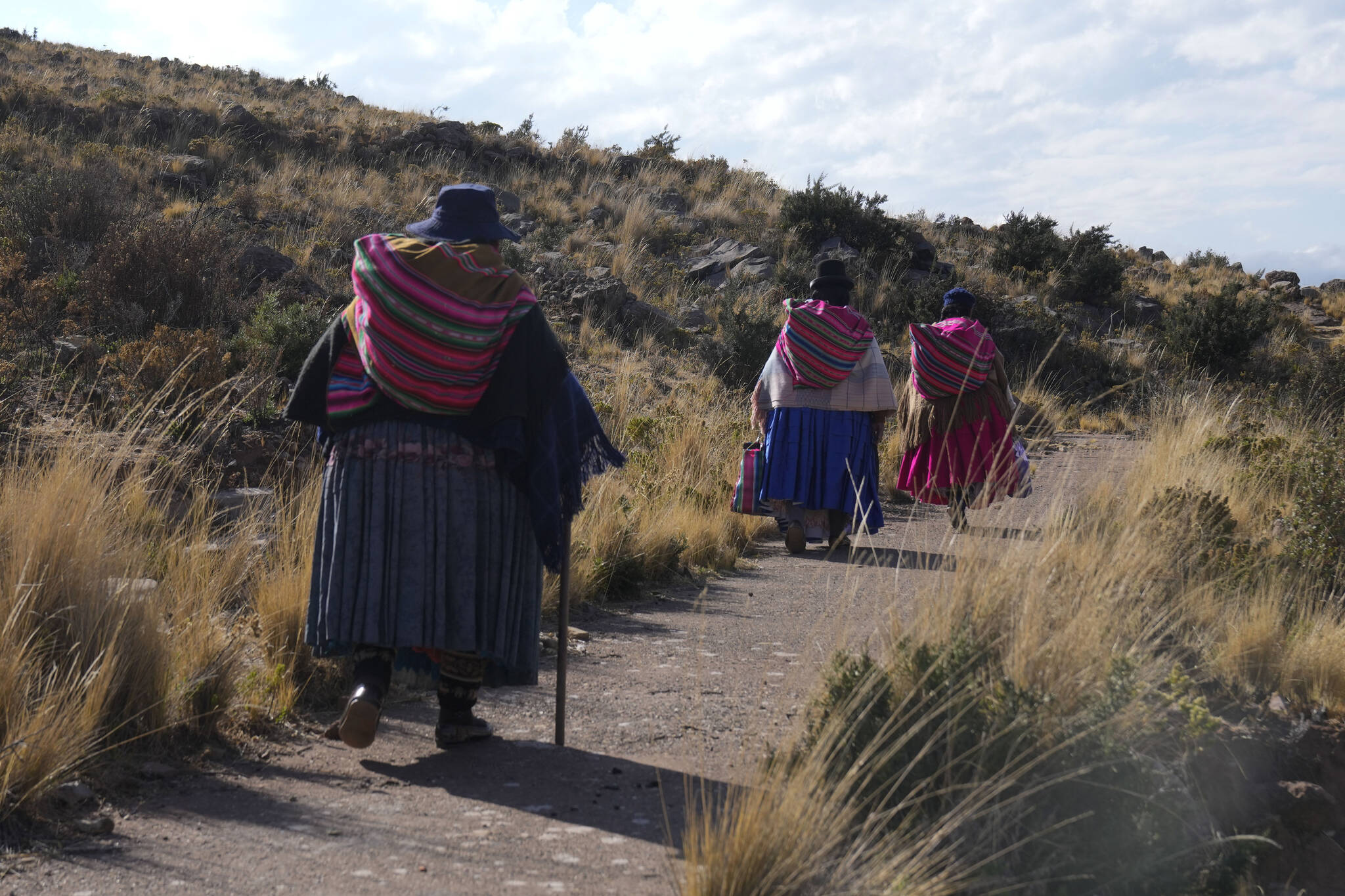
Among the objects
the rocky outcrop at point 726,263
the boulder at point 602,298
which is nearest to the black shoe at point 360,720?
the boulder at point 602,298

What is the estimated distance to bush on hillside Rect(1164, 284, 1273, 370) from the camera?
64.7 ft

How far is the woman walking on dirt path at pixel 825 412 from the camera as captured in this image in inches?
344

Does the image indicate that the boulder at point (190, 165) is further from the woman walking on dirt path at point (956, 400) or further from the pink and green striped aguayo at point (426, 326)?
the pink and green striped aguayo at point (426, 326)

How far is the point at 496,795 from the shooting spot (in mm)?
3787

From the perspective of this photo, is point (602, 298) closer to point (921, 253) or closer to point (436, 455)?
point (921, 253)

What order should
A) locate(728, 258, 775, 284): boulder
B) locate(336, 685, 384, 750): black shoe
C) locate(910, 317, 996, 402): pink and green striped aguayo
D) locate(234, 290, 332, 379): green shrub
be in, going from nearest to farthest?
locate(336, 685, 384, 750): black shoe → locate(910, 317, 996, 402): pink and green striped aguayo → locate(234, 290, 332, 379): green shrub → locate(728, 258, 775, 284): boulder

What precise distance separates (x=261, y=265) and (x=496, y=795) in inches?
451

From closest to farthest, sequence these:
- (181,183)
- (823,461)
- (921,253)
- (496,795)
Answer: (496,795)
(823,461)
(181,183)
(921,253)

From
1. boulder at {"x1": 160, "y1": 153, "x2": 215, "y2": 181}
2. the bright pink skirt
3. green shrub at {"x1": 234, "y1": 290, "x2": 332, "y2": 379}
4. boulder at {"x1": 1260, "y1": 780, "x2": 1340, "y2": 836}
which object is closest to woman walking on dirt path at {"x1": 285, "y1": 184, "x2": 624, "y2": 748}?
boulder at {"x1": 1260, "y1": 780, "x2": 1340, "y2": 836}

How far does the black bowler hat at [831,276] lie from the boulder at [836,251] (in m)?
13.4

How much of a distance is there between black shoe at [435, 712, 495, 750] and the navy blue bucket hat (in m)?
1.74

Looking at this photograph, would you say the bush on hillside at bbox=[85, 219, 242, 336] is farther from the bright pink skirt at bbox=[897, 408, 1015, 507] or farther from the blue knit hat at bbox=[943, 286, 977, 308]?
the blue knit hat at bbox=[943, 286, 977, 308]

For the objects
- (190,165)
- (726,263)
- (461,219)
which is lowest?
(461,219)

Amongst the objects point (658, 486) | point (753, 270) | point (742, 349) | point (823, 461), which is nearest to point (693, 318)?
point (742, 349)
